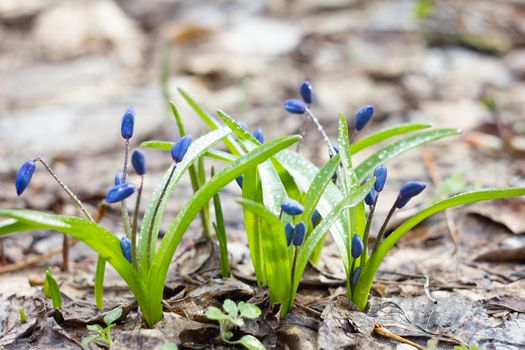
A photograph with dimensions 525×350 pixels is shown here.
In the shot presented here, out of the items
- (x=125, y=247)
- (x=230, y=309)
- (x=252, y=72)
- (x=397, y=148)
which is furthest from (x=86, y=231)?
(x=252, y=72)

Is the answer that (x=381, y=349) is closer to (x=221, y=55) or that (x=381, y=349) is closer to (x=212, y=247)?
(x=212, y=247)

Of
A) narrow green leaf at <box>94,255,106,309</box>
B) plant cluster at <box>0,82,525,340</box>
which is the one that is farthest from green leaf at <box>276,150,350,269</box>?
narrow green leaf at <box>94,255,106,309</box>

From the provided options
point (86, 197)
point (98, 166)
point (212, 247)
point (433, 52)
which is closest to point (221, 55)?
point (433, 52)

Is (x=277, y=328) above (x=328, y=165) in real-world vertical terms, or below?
below

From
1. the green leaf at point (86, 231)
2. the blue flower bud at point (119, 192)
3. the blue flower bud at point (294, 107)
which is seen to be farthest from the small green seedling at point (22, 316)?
the blue flower bud at point (294, 107)

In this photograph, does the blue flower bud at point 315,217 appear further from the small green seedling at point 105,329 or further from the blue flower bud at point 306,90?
the small green seedling at point 105,329

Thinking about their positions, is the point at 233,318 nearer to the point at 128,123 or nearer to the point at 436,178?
the point at 128,123
